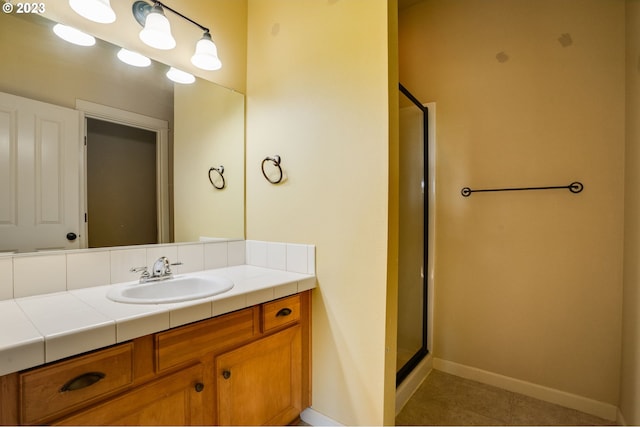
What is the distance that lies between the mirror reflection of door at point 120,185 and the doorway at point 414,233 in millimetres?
1517

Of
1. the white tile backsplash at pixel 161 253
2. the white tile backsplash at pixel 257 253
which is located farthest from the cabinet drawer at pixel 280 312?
the white tile backsplash at pixel 161 253

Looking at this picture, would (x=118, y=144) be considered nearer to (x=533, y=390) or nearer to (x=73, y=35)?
(x=73, y=35)

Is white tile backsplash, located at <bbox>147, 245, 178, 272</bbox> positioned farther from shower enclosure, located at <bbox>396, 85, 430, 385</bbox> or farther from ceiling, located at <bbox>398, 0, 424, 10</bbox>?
ceiling, located at <bbox>398, 0, 424, 10</bbox>

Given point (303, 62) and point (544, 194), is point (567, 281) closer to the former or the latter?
point (544, 194)

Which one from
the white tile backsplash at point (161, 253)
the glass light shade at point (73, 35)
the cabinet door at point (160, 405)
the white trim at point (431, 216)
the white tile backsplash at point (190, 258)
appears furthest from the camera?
the white trim at point (431, 216)

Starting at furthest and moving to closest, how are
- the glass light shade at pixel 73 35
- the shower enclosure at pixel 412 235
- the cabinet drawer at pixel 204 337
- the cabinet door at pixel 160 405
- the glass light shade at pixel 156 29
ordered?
the shower enclosure at pixel 412 235
the glass light shade at pixel 156 29
the glass light shade at pixel 73 35
the cabinet drawer at pixel 204 337
the cabinet door at pixel 160 405

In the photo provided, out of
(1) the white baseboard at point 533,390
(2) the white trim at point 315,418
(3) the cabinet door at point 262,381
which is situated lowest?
(1) the white baseboard at point 533,390

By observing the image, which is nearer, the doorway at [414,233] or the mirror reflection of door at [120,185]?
the mirror reflection of door at [120,185]

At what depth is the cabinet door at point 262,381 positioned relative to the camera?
1194 mm

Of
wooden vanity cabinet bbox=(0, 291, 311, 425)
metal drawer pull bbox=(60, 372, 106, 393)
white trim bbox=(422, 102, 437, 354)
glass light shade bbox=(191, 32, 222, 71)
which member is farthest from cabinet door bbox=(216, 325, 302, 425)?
glass light shade bbox=(191, 32, 222, 71)

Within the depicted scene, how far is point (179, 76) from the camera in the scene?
1.62 metres

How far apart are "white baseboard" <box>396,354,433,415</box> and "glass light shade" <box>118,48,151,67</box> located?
2.28m

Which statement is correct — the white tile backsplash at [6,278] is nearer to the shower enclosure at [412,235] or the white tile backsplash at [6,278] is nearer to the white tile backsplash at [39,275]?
the white tile backsplash at [39,275]

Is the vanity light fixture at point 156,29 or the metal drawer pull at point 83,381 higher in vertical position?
the vanity light fixture at point 156,29
